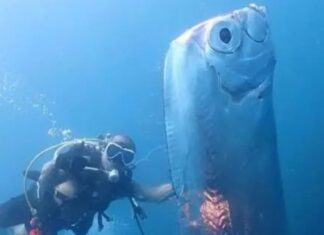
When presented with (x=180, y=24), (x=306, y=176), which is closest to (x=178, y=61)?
(x=306, y=176)

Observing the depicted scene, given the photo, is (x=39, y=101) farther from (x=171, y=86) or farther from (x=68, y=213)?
(x=171, y=86)

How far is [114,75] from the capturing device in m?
30.3

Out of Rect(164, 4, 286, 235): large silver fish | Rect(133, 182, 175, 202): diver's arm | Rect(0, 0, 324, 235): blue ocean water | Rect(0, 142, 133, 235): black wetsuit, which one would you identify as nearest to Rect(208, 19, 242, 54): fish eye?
Rect(164, 4, 286, 235): large silver fish

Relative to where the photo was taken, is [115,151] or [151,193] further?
[151,193]

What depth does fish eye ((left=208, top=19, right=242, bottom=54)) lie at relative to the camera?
2.49m

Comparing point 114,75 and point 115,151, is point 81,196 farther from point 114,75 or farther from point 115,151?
point 114,75

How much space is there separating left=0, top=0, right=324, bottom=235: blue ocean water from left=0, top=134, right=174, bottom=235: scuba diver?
15607 millimetres

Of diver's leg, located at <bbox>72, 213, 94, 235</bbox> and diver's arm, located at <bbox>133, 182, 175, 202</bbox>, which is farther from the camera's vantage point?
diver's arm, located at <bbox>133, 182, 175, 202</bbox>

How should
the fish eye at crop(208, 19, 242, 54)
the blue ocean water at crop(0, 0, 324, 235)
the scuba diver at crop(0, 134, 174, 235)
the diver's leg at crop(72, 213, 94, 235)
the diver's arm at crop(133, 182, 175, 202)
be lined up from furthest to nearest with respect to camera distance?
the blue ocean water at crop(0, 0, 324, 235)
the diver's arm at crop(133, 182, 175, 202)
the diver's leg at crop(72, 213, 94, 235)
the scuba diver at crop(0, 134, 174, 235)
the fish eye at crop(208, 19, 242, 54)

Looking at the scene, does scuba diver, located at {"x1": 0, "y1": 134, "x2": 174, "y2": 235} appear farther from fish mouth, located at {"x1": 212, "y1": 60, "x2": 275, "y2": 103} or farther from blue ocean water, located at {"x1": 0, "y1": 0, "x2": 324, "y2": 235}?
blue ocean water, located at {"x1": 0, "y1": 0, "x2": 324, "y2": 235}

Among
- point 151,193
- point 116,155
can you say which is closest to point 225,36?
point 116,155

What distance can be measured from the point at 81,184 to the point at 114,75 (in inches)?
1005

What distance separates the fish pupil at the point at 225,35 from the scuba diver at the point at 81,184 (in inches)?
102

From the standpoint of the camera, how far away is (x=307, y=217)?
18484 millimetres
